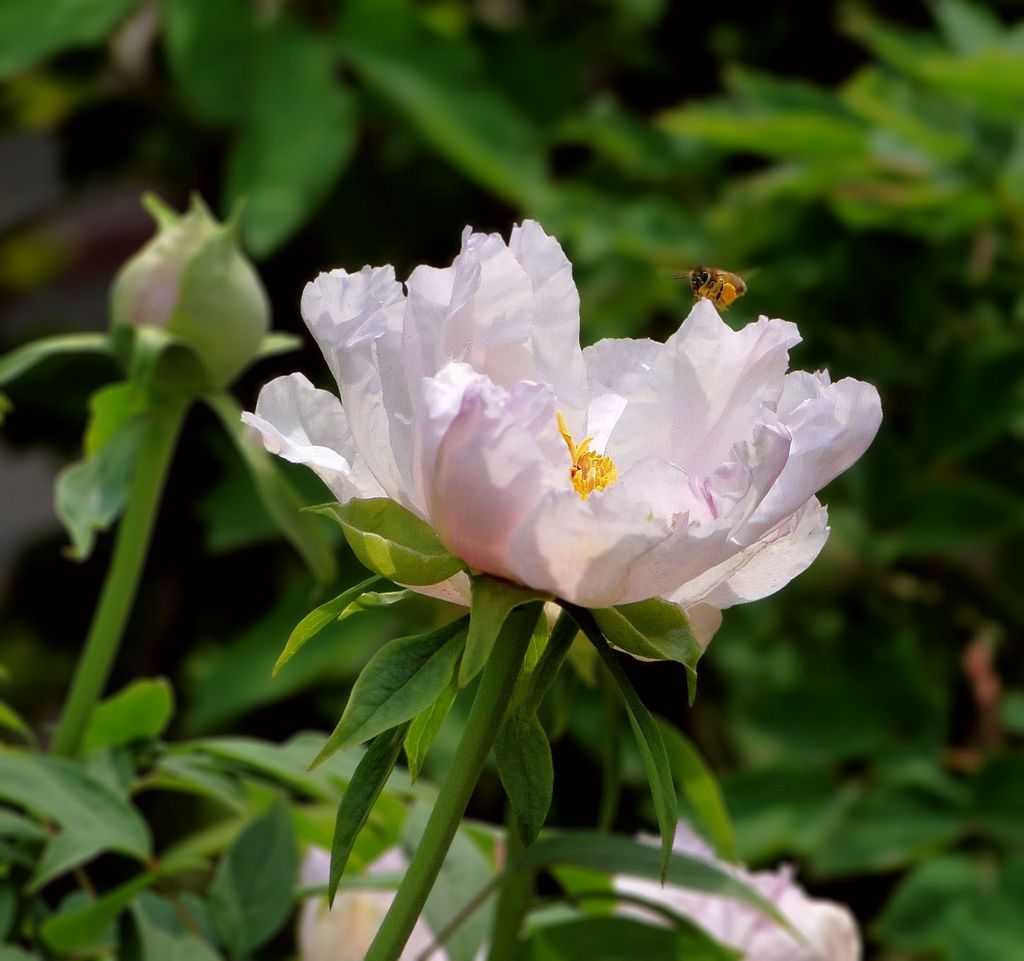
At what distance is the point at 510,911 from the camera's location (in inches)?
15.7

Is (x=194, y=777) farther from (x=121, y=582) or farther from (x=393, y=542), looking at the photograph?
(x=393, y=542)

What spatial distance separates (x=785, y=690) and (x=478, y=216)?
561 mm

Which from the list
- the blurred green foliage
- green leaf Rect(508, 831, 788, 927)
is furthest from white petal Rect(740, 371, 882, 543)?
the blurred green foliage

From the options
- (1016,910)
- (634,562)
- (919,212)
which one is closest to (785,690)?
(1016,910)

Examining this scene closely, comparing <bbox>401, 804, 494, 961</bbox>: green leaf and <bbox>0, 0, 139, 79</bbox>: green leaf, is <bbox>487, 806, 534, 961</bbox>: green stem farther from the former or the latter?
<bbox>0, 0, 139, 79</bbox>: green leaf

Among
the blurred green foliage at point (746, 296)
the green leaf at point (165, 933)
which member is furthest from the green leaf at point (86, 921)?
the blurred green foliage at point (746, 296)

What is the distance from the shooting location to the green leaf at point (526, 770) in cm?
25

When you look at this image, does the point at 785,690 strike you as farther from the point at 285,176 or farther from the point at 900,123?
the point at 285,176

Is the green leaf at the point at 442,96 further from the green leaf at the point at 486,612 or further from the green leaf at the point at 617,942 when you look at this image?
the green leaf at the point at 486,612

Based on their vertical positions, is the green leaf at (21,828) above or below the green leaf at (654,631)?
below

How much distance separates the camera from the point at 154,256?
44cm

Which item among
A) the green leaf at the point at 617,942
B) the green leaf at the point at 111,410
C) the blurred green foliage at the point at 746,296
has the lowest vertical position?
the blurred green foliage at the point at 746,296

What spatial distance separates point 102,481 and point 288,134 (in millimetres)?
657

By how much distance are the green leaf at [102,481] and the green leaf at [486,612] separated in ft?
0.73
